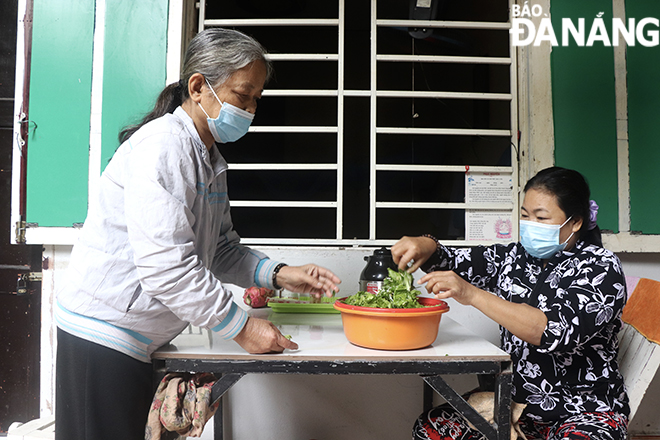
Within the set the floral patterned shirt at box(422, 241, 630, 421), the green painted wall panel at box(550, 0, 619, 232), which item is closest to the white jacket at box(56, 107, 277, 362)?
the floral patterned shirt at box(422, 241, 630, 421)

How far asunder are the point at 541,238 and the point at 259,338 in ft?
3.88

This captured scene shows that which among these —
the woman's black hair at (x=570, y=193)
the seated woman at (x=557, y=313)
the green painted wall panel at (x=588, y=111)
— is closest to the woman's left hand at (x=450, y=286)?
the seated woman at (x=557, y=313)

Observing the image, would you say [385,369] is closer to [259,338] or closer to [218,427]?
[259,338]

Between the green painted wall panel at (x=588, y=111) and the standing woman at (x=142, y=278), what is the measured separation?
2.07m

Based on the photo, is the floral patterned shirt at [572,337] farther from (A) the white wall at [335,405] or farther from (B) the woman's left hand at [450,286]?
(A) the white wall at [335,405]

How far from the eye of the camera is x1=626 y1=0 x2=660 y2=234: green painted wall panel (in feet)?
8.86

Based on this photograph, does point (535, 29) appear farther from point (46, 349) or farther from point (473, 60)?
point (46, 349)

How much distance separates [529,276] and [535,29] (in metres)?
1.69

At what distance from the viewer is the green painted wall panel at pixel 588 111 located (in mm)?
2703

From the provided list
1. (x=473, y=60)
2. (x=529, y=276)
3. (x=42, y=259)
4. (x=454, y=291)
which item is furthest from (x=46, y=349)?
(x=473, y=60)

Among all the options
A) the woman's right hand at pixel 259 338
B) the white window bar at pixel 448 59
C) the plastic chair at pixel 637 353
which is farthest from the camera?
the white window bar at pixel 448 59

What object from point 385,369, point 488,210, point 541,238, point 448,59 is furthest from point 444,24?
point 385,369

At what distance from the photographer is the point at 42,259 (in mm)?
2791

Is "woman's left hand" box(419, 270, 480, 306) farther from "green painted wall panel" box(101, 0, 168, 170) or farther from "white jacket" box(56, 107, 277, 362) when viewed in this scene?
"green painted wall panel" box(101, 0, 168, 170)
